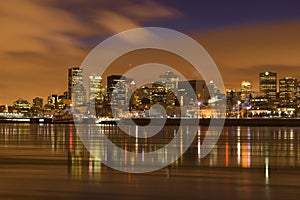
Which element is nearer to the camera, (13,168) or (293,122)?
(13,168)

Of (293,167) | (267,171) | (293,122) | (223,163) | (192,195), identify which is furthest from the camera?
(293,122)

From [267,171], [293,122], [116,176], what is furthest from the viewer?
[293,122]

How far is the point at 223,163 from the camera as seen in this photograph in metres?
22.1

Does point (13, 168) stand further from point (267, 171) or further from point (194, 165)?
point (267, 171)

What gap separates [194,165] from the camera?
69.2ft

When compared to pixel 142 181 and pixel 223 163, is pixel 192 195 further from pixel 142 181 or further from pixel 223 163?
pixel 223 163

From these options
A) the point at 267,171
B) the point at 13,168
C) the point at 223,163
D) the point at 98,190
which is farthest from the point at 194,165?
the point at 98,190

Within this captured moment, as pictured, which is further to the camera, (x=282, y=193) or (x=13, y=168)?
(x=13, y=168)

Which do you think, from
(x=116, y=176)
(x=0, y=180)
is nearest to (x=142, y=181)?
(x=116, y=176)

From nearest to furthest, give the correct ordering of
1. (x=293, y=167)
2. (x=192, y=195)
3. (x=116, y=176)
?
(x=192, y=195) < (x=116, y=176) < (x=293, y=167)

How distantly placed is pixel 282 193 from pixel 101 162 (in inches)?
370

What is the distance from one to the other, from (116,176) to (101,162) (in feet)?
15.8

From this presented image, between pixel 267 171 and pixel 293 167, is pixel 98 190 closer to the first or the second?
pixel 267 171

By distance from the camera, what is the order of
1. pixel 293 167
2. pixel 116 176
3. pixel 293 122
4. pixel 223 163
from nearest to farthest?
pixel 116 176 → pixel 293 167 → pixel 223 163 → pixel 293 122
